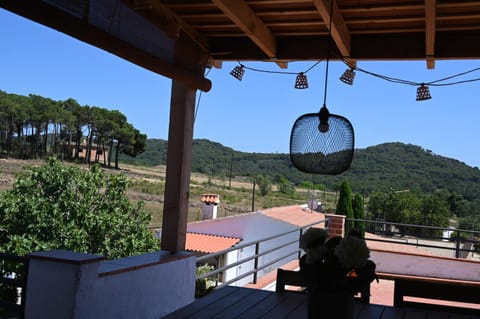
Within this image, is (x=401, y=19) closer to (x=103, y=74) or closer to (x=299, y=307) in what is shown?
(x=299, y=307)

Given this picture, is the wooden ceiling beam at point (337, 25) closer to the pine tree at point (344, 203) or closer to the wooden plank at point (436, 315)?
the wooden plank at point (436, 315)

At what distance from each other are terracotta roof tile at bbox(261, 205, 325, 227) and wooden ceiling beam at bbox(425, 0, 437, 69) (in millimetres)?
9342

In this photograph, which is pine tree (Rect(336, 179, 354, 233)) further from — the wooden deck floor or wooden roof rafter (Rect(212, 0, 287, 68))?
the wooden deck floor

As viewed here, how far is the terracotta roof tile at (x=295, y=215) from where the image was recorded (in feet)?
42.2

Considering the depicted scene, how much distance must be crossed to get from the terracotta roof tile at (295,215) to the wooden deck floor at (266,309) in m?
10.2

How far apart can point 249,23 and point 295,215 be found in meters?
11.3

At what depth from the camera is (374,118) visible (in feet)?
84.5

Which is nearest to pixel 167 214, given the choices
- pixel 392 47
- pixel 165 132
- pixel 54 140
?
pixel 165 132

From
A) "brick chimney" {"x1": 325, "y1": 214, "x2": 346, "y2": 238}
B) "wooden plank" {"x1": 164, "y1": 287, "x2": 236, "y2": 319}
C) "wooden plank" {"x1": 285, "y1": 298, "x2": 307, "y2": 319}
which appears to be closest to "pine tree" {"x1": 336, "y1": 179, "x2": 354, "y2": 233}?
"brick chimney" {"x1": 325, "y1": 214, "x2": 346, "y2": 238}

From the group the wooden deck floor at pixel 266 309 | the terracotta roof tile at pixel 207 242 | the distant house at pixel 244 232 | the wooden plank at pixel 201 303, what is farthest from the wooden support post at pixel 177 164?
the distant house at pixel 244 232

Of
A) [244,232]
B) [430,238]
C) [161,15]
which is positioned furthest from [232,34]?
[244,232]

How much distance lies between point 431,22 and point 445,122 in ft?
78.2

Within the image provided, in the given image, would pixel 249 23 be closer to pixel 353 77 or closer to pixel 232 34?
pixel 232 34

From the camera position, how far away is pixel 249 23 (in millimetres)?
3115
